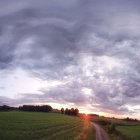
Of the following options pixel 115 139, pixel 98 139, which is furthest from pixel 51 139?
pixel 115 139

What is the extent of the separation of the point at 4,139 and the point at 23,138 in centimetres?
419

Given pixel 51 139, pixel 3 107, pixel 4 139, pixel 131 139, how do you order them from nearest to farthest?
pixel 4 139, pixel 51 139, pixel 131 139, pixel 3 107

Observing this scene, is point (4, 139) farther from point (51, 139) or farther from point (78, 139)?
point (78, 139)

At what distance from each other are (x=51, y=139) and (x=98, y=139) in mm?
14470

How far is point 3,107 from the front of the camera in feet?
632

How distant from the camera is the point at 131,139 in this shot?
51.1 m

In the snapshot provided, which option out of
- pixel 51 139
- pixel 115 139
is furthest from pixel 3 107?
pixel 51 139

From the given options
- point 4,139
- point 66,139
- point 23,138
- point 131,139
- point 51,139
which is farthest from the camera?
point 131,139

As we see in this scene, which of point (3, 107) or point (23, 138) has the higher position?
point (3, 107)

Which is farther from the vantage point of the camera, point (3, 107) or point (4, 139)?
point (3, 107)

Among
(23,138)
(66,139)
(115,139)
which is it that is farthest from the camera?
(115,139)

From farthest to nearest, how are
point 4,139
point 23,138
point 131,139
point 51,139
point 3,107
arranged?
1. point 3,107
2. point 131,139
3. point 51,139
4. point 23,138
5. point 4,139

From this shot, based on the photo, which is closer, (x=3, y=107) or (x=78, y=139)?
(x=78, y=139)

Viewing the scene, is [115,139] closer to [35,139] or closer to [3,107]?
[35,139]
